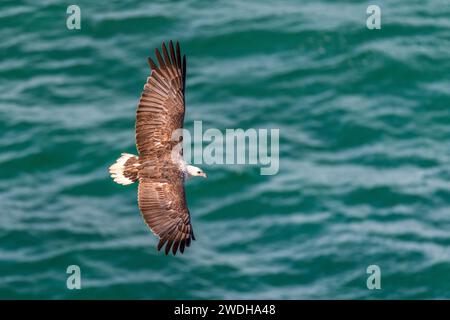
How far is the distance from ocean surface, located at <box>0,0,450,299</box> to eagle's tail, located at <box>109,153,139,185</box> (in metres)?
12.2

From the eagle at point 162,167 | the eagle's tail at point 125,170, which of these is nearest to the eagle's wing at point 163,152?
the eagle at point 162,167

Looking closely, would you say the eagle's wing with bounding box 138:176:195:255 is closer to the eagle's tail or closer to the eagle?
the eagle

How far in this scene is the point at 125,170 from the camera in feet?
72.2

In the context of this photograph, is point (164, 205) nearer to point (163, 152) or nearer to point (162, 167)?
point (162, 167)

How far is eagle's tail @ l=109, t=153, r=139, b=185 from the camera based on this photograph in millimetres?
21938

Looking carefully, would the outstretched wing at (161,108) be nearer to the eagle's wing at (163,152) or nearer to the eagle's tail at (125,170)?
the eagle's wing at (163,152)

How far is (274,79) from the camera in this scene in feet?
122

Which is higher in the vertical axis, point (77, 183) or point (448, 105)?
point (448, 105)

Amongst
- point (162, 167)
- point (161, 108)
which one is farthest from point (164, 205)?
point (161, 108)

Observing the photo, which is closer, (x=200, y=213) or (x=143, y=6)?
(x=200, y=213)

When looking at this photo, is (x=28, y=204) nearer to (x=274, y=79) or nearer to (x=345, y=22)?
(x=274, y=79)

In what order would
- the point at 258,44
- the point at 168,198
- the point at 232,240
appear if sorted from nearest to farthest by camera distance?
the point at 168,198
the point at 232,240
the point at 258,44

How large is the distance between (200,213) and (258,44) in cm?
576

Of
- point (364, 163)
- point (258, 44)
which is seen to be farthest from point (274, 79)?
point (364, 163)
